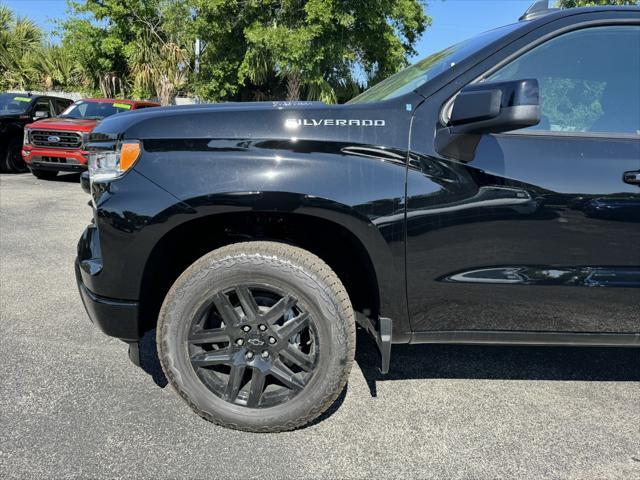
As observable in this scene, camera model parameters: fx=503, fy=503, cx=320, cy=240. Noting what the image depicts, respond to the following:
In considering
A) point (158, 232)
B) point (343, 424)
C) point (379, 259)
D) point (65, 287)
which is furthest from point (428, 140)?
point (65, 287)

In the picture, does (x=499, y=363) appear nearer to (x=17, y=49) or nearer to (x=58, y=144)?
(x=58, y=144)

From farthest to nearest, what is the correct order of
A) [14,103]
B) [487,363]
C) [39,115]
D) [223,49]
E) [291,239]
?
[223,49] < [14,103] < [39,115] < [487,363] < [291,239]

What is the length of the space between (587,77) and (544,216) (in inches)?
28.0

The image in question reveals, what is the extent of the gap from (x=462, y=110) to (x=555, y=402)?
167cm

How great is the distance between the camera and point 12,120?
34.3ft

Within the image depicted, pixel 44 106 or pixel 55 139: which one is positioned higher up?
pixel 44 106

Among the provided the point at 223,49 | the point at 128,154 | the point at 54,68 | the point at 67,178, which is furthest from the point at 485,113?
the point at 54,68

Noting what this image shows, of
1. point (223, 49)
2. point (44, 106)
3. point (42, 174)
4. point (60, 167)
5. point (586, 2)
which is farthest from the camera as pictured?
point (223, 49)

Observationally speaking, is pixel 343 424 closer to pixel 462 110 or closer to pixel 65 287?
pixel 462 110

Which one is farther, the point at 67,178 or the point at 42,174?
the point at 67,178

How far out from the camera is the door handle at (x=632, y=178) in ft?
6.94

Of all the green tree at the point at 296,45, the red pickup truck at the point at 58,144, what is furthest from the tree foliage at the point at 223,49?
the red pickup truck at the point at 58,144

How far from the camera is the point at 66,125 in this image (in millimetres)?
9398

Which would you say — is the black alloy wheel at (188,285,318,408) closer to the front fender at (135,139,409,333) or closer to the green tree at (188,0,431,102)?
the front fender at (135,139,409,333)
